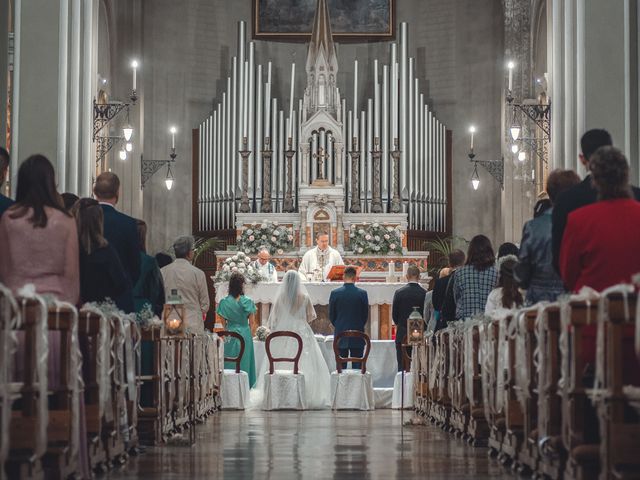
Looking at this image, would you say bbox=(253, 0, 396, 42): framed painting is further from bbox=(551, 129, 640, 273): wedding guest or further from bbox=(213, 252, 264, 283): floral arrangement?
bbox=(551, 129, 640, 273): wedding guest

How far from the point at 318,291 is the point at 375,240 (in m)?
3.14

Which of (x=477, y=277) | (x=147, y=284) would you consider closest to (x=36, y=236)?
(x=147, y=284)

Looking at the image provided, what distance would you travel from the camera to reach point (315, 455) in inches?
311

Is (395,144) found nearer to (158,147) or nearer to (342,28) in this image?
(342,28)

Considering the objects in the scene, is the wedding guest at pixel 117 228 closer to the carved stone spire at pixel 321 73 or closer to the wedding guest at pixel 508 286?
the wedding guest at pixel 508 286

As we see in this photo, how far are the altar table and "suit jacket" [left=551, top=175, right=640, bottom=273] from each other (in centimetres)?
Answer: 1137

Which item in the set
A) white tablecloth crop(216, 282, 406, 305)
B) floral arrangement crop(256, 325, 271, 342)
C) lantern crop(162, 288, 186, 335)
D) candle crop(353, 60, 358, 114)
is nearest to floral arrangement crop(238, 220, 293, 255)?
white tablecloth crop(216, 282, 406, 305)

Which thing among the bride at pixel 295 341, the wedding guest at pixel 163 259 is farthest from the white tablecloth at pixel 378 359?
the wedding guest at pixel 163 259

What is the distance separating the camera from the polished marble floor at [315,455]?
266 inches

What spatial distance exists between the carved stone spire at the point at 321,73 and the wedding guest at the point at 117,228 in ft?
46.4

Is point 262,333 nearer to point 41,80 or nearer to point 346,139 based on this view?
point 41,80

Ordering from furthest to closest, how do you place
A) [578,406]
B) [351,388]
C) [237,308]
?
1. [237,308]
2. [351,388]
3. [578,406]

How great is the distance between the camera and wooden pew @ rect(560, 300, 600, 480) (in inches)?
221

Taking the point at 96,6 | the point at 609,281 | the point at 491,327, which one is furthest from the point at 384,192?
the point at 609,281
